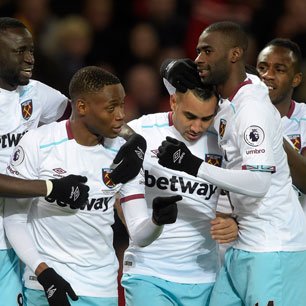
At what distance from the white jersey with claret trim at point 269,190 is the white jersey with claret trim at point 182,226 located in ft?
0.70

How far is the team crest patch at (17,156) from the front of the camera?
170 inches

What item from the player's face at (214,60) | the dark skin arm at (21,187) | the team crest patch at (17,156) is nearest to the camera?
the dark skin arm at (21,187)

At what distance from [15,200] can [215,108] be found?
1.27 metres

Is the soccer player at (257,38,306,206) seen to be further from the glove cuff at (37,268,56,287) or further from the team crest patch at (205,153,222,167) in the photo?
→ the glove cuff at (37,268,56,287)

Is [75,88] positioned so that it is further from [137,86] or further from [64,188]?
[137,86]

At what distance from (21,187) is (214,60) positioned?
1.32 m

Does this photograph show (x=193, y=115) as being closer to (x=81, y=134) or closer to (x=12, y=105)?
(x=81, y=134)

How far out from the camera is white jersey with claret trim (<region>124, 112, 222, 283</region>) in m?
4.71

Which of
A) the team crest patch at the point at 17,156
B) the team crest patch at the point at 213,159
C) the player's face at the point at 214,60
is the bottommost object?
the team crest patch at the point at 17,156

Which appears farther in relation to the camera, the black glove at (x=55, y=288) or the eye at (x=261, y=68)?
the eye at (x=261, y=68)

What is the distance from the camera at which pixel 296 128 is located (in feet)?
17.9

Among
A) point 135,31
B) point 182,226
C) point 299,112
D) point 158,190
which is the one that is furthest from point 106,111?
point 135,31

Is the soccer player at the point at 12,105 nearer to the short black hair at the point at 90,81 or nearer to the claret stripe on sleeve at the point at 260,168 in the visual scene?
the short black hair at the point at 90,81

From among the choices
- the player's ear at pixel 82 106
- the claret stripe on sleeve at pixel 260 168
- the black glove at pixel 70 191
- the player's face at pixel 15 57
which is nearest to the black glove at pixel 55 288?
the black glove at pixel 70 191
